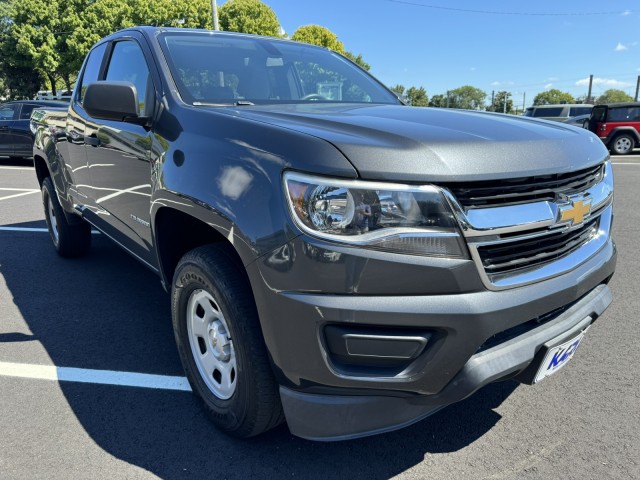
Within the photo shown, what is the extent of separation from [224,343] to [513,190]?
132 centimetres

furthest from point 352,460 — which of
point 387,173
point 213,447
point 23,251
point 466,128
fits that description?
point 23,251

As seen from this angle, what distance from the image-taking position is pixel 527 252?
68.9 inches

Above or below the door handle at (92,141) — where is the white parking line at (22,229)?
below

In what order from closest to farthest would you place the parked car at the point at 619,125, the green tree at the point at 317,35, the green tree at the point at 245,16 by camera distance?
the parked car at the point at 619,125 < the green tree at the point at 245,16 < the green tree at the point at 317,35

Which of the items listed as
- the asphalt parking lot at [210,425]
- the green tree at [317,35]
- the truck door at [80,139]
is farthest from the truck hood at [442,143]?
the green tree at [317,35]

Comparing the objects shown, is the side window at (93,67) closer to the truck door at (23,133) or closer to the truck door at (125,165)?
the truck door at (125,165)

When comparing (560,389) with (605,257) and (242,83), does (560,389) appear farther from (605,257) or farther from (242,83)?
(242,83)

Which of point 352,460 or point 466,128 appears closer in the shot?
point 466,128

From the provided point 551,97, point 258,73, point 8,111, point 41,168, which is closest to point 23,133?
point 8,111

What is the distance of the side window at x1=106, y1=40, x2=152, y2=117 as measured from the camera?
2709mm

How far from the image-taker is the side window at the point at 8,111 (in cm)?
1305

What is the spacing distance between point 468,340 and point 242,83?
1944 millimetres

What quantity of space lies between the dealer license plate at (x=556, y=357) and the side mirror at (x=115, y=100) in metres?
2.13

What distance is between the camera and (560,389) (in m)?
2.61
